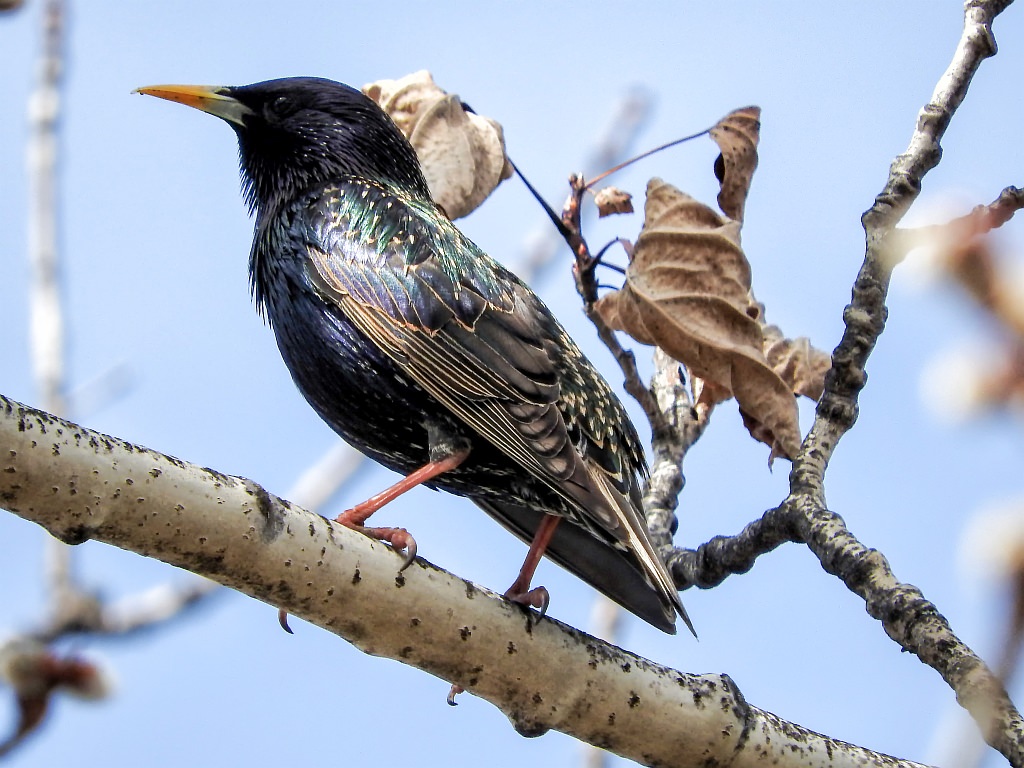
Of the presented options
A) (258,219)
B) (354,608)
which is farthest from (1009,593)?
(258,219)

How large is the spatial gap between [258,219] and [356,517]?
1450 mm

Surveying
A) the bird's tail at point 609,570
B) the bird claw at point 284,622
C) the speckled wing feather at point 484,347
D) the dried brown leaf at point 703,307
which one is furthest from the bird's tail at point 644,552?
the bird claw at point 284,622

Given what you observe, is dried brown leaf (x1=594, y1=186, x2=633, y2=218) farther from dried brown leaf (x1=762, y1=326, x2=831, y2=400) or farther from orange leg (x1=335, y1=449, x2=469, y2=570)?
orange leg (x1=335, y1=449, x2=469, y2=570)

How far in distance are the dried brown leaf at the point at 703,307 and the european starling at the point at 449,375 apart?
0.87 ft

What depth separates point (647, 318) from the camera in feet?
13.3

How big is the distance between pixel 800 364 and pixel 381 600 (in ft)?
7.07

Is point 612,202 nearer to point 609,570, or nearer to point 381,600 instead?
point 609,570

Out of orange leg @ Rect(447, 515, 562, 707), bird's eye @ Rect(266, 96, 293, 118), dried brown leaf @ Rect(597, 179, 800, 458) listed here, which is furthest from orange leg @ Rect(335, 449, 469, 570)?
bird's eye @ Rect(266, 96, 293, 118)

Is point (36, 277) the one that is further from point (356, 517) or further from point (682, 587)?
point (682, 587)

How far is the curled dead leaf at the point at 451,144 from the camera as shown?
14.7 ft

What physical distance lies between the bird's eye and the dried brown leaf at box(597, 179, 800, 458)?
1.43 m

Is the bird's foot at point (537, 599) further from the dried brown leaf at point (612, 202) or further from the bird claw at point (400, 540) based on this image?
the dried brown leaf at point (612, 202)

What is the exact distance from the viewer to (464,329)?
3.71 metres

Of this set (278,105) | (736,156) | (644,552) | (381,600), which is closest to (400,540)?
(381,600)
